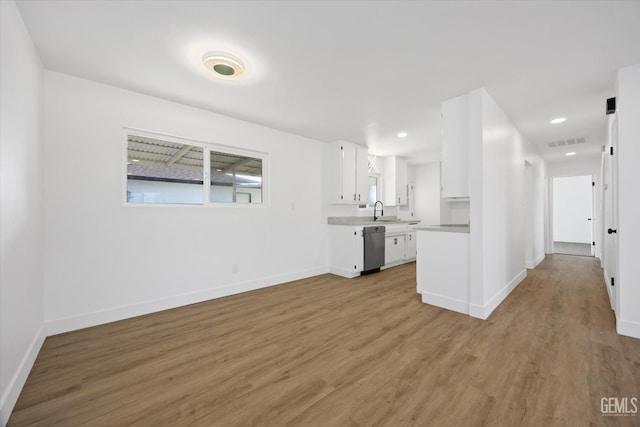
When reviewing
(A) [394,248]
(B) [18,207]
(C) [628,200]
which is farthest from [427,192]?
(B) [18,207]

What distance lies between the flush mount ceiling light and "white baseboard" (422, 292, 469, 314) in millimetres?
3271

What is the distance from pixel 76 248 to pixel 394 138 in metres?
4.71

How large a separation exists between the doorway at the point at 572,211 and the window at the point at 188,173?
32.8 ft

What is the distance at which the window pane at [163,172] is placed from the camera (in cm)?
294

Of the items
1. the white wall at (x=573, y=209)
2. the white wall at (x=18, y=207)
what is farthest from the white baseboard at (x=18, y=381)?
the white wall at (x=573, y=209)

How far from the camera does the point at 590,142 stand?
4.81 metres

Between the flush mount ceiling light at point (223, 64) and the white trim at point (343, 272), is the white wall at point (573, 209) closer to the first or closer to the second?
the white trim at point (343, 272)

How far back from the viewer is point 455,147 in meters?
3.03

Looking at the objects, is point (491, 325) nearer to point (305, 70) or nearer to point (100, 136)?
point (305, 70)

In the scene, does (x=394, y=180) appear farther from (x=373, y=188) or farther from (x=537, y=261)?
(x=537, y=261)

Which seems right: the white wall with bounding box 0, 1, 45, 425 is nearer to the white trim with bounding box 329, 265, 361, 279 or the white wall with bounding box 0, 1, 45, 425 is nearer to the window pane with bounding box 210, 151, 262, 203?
the window pane with bounding box 210, 151, 262, 203

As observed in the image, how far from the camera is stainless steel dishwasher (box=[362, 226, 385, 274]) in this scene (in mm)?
4629

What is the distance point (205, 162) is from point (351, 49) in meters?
2.38

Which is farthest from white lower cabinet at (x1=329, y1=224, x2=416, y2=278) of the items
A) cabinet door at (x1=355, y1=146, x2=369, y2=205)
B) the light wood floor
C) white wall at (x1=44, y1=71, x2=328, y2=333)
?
the light wood floor
